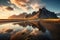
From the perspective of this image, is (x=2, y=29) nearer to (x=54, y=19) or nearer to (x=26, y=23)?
(x=26, y=23)

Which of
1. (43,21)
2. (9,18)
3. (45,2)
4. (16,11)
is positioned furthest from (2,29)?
(45,2)

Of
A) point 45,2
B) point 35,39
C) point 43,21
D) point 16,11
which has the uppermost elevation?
point 45,2

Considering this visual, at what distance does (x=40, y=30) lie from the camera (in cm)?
222

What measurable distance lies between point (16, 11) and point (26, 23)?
0.27m

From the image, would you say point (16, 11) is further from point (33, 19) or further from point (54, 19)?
point (54, 19)

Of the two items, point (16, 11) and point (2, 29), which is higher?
point (16, 11)

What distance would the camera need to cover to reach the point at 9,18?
2.23 metres

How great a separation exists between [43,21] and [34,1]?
0.39 metres

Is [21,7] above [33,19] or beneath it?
above

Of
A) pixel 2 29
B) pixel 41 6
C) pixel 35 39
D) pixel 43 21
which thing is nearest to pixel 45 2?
pixel 41 6

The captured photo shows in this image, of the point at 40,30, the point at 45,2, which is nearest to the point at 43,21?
the point at 40,30

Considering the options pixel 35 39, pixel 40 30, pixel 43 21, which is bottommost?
pixel 35 39

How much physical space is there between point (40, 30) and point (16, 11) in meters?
0.53

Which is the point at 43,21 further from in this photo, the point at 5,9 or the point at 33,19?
the point at 5,9
